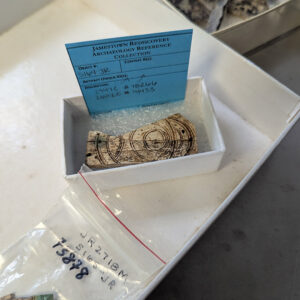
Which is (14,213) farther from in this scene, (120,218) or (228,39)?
(228,39)

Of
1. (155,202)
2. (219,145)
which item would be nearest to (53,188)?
(155,202)

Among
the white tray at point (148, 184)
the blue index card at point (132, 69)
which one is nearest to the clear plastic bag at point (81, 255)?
the white tray at point (148, 184)

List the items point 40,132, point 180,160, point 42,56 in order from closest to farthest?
point 180,160
point 40,132
point 42,56

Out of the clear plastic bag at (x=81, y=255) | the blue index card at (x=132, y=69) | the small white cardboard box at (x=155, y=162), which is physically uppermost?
the blue index card at (x=132, y=69)

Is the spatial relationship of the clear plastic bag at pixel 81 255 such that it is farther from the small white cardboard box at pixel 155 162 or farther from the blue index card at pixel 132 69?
the blue index card at pixel 132 69

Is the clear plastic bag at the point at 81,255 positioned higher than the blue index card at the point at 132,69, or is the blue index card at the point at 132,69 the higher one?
the blue index card at the point at 132,69

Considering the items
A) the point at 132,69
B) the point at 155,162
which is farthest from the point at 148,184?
the point at 132,69
